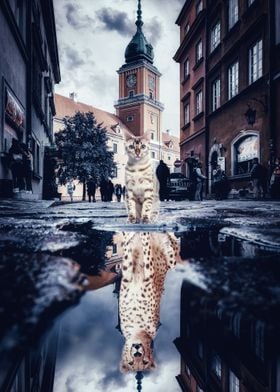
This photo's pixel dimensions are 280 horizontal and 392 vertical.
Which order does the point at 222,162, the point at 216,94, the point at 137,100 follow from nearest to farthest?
the point at 222,162 → the point at 216,94 → the point at 137,100

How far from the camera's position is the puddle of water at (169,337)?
602 mm

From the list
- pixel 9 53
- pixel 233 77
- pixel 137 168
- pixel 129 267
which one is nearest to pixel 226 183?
pixel 233 77

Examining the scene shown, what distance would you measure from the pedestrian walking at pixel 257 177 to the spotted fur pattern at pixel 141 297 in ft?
33.1

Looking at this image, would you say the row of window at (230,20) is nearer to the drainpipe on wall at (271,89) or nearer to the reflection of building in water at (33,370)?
the drainpipe on wall at (271,89)

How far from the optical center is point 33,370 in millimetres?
564

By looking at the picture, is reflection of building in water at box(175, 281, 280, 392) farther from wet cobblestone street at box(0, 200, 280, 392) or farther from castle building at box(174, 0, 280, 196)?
castle building at box(174, 0, 280, 196)

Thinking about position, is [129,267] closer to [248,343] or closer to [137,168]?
[248,343]

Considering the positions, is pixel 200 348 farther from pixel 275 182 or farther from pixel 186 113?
pixel 186 113

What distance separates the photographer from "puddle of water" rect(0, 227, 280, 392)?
23.7 inches

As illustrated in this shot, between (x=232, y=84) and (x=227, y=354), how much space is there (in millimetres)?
A: 15613

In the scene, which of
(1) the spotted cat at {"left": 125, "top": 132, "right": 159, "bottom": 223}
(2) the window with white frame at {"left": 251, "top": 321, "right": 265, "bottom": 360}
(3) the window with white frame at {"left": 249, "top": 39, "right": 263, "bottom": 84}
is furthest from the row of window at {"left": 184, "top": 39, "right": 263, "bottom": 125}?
(2) the window with white frame at {"left": 251, "top": 321, "right": 265, "bottom": 360}

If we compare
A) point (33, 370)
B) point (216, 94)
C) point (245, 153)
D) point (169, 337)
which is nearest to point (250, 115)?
point (245, 153)

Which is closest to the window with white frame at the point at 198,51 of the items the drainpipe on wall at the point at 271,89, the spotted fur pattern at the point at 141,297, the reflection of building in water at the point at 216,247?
the drainpipe on wall at the point at 271,89

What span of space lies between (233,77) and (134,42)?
40.9 metres
